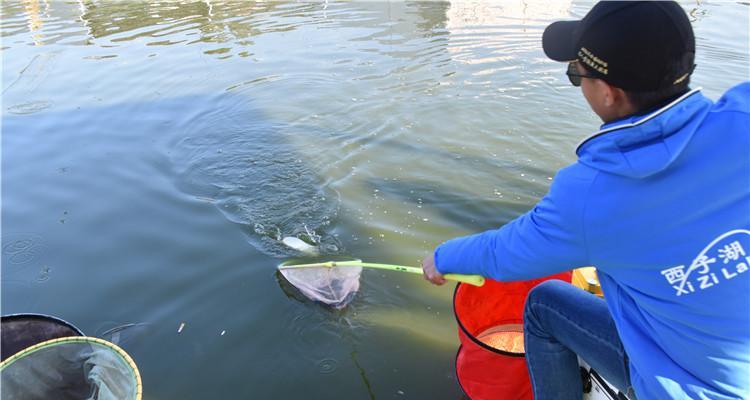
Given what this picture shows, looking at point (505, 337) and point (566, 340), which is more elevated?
point (566, 340)

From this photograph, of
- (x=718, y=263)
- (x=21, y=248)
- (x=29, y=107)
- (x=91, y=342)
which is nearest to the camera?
(x=718, y=263)

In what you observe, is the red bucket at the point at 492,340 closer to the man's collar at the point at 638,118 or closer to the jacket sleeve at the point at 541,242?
the jacket sleeve at the point at 541,242

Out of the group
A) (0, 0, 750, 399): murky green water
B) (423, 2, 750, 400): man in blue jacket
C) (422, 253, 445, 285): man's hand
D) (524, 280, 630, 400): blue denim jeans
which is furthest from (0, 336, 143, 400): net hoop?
(524, 280, 630, 400): blue denim jeans

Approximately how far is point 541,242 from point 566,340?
2.33 ft

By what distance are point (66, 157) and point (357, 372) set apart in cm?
463

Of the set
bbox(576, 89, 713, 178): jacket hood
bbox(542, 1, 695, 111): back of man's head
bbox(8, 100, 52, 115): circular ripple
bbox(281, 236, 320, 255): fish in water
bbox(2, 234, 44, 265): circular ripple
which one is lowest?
bbox(281, 236, 320, 255): fish in water

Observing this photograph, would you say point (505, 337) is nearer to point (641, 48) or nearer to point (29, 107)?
point (641, 48)

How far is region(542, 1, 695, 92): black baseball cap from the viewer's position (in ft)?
4.69

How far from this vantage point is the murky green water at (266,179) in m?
3.21

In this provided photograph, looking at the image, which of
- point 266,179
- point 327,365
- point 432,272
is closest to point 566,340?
point 432,272

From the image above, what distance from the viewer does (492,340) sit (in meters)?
3.20

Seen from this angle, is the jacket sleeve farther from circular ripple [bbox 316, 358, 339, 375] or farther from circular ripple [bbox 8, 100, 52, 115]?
circular ripple [bbox 8, 100, 52, 115]

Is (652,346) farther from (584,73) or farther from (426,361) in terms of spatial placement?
(426,361)

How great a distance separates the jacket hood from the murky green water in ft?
6.23
